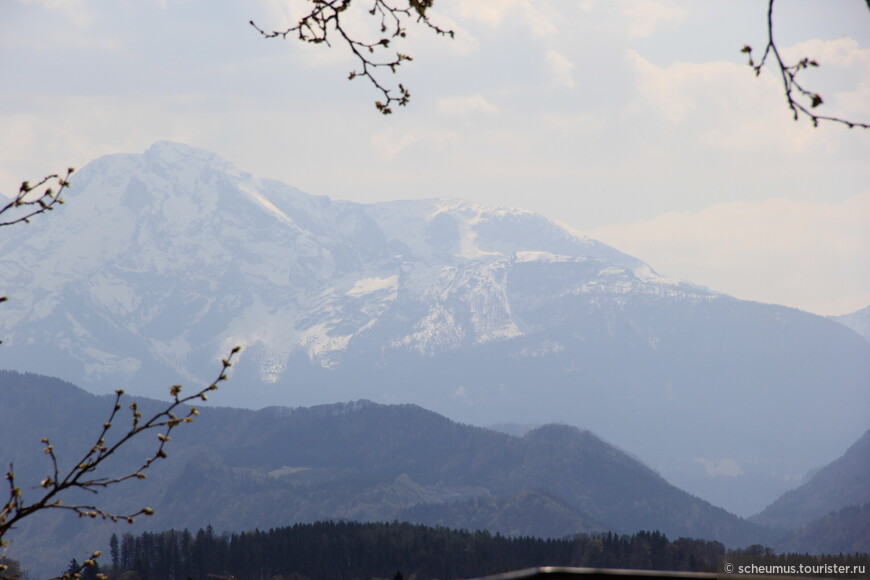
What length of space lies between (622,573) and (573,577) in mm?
333

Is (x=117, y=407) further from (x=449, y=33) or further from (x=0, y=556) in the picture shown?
(x=449, y=33)

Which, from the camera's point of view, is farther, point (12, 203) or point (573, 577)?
point (12, 203)

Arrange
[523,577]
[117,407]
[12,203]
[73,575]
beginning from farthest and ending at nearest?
[73,575]
[12,203]
[117,407]
[523,577]

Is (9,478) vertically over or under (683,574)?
over

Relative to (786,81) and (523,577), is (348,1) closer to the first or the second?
(786,81)

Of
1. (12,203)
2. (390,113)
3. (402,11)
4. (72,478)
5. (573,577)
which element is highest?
(402,11)

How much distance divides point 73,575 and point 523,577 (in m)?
9.56

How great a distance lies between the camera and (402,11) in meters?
13.8

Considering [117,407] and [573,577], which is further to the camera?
[117,407]

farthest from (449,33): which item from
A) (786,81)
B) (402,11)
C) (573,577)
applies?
(573,577)

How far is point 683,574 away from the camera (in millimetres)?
7578

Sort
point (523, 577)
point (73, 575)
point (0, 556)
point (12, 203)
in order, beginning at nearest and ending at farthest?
point (523, 577) → point (12, 203) → point (0, 556) → point (73, 575)

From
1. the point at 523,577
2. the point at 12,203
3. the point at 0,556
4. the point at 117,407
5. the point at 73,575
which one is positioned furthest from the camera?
the point at 73,575

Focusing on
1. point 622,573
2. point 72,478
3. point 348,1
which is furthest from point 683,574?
point 348,1
